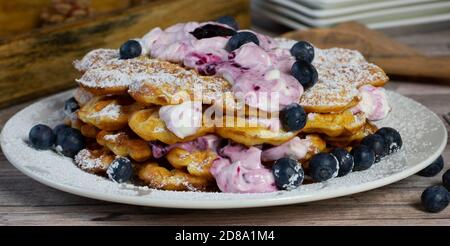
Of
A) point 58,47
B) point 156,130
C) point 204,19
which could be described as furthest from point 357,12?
point 156,130

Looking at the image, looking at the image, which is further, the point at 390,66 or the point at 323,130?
the point at 390,66

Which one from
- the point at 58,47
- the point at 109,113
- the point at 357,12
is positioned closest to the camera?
the point at 109,113

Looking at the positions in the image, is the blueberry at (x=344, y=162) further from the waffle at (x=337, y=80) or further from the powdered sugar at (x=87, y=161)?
the powdered sugar at (x=87, y=161)

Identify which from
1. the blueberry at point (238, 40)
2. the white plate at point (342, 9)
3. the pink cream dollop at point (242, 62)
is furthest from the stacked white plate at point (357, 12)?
the blueberry at point (238, 40)

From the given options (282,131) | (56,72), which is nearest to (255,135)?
(282,131)

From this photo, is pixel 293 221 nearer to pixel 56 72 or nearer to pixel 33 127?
pixel 33 127

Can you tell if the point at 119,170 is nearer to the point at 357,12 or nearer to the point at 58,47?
the point at 58,47
